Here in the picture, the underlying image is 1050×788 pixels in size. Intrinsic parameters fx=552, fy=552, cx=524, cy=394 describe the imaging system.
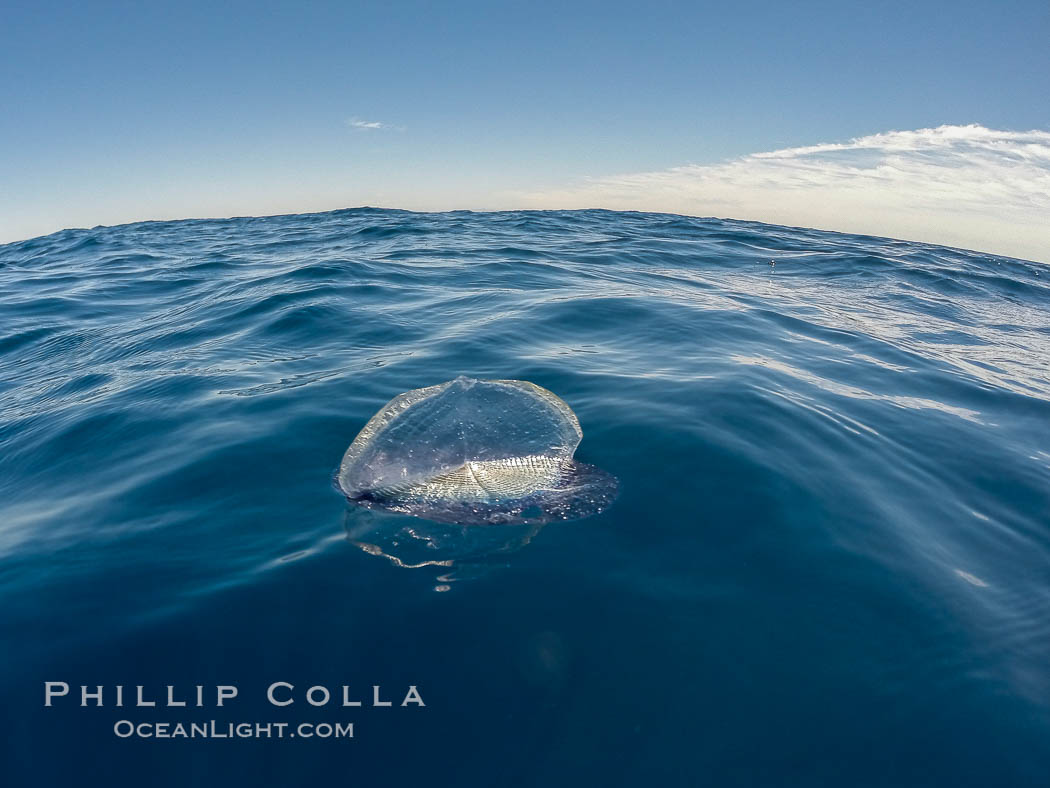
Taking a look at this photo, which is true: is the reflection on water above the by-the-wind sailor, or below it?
below

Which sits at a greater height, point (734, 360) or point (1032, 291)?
point (1032, 291)

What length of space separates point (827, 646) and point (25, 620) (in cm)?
429

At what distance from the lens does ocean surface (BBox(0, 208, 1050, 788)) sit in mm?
2387

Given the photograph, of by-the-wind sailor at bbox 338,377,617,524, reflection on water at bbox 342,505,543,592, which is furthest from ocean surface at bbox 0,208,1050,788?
by-the-wind sailor at bbox 338,377,617,524

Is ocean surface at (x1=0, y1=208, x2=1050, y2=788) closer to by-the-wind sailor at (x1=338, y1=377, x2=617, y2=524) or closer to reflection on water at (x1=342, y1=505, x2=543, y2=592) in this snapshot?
reflection on water at (x1=342, y1=505, x2=543, y2=592)

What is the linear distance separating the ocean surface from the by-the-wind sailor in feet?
0.53

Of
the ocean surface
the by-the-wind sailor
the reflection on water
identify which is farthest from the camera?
the by-the-wind sailor

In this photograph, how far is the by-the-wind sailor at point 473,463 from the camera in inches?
139

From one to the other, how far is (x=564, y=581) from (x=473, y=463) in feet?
3.20

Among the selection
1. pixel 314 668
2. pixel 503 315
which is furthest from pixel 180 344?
pixel 314 668

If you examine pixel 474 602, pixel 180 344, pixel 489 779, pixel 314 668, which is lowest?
pixel 489 779

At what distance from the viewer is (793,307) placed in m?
10.9

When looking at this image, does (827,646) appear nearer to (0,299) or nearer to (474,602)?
(474,602)

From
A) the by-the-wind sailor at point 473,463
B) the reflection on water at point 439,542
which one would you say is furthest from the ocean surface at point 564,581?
the by-the-wind sailor at point 473,463
